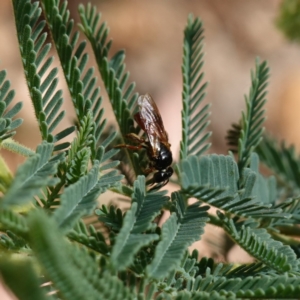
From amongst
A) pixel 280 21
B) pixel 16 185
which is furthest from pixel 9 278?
pixel 280 21

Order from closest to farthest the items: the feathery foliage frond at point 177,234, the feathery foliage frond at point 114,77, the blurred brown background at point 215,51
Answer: the feathery foliage frond at point 177,234 < the feathery foliage frond at point 114,77 < the blurred brown background at point 215,51

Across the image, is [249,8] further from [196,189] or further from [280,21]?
[196,189]

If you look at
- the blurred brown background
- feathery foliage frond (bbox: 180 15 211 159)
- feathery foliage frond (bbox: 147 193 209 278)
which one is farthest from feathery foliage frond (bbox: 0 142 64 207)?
the blurred brown background

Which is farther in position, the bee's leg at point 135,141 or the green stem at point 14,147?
the bee's leg at point 135,141

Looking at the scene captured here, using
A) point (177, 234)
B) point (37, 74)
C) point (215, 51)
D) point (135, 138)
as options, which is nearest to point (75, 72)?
point (37, 74)

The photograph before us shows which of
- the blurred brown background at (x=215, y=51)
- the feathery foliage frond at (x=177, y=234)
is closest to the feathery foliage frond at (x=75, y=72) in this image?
the feathery foliage frond at (x=177, y=234)

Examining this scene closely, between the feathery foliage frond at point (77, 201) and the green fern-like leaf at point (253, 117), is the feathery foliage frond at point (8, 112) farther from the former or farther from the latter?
the green fern-like leaf at point (253, 117)
